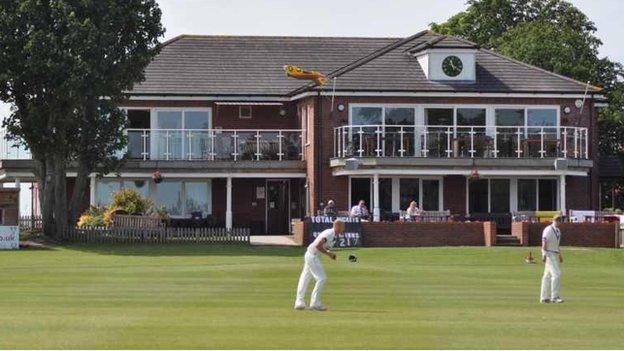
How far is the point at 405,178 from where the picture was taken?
50.6 metres

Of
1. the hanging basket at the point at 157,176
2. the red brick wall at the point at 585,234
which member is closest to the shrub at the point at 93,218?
the hanging basket at the point at 157,176

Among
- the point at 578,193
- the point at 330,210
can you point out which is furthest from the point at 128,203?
the point at 578,193

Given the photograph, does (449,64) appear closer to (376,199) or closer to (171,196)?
(376,199)

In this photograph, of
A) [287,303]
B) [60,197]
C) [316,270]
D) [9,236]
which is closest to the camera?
[316,270]

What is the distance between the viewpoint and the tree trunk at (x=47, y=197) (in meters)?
45.2

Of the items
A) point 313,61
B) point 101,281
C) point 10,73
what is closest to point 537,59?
point 313,61

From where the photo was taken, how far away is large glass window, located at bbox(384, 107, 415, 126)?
5109 centimetres

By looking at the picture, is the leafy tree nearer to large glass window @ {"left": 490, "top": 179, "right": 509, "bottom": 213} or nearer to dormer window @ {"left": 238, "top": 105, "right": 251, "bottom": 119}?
dormer window @ {"left": 238, "top": 105, "right": 251, "bottom": 119}

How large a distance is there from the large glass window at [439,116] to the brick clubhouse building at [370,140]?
0.17 ft

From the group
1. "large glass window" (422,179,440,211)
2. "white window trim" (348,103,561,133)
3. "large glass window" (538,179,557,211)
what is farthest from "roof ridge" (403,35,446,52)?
"large glass window" (538,179,557,211)

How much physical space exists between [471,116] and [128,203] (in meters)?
13.7

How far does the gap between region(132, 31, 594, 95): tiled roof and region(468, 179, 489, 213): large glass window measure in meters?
3.60

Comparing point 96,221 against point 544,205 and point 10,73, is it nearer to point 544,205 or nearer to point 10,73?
point 10,73

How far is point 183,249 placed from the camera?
137 feet
